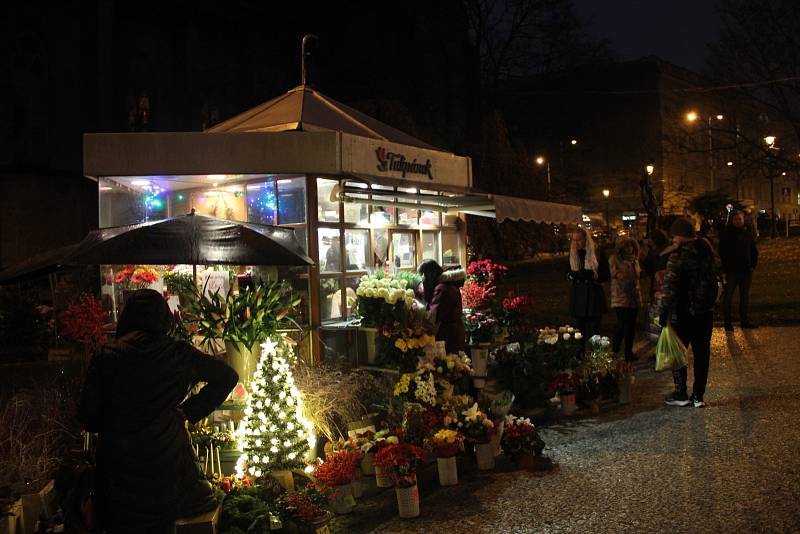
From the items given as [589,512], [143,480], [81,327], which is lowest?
[589,512]

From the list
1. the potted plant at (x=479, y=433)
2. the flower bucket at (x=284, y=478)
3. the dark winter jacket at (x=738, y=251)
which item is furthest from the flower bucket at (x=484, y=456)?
the dark winter jacket at (x=738, y=251)

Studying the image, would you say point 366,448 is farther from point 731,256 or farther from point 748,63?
point 748,63

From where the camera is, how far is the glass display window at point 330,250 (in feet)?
29.8

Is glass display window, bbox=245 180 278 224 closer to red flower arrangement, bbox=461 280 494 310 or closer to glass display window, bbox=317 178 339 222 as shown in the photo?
glass display window, bbox=317 178 339 222

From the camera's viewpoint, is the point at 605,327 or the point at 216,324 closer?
the point at 216,324

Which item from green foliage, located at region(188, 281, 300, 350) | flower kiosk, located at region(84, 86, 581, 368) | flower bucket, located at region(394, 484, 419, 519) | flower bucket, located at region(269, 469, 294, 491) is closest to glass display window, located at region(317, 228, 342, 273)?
flower kiosk, located at region(84, 86, 581, 368)

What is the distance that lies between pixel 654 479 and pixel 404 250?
6.21m

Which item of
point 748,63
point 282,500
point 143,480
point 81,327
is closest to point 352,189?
point 81,327

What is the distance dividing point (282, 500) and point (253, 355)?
1.87 m

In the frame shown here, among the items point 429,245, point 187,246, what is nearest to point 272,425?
point 187,246

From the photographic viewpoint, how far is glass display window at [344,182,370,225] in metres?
9.25

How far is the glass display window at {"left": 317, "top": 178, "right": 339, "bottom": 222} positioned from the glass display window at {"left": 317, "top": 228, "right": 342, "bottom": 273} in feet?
0.53

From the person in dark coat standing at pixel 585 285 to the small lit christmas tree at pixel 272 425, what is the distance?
566 cm

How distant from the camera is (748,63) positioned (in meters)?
24.4
